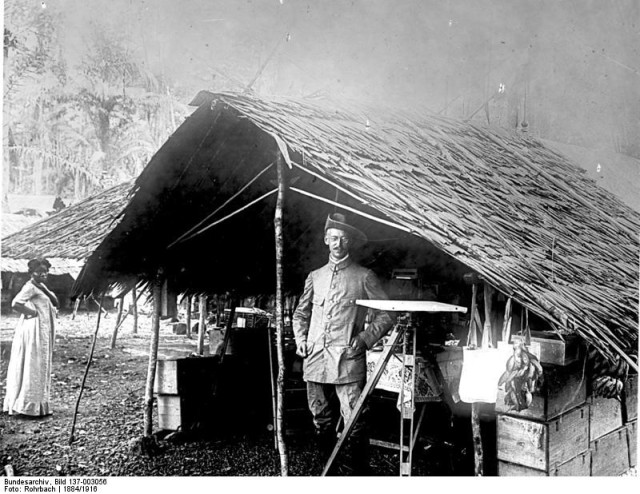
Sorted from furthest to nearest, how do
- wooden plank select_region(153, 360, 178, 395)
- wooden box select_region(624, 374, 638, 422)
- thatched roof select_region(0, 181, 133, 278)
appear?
1. wooden plank select_region(153, 360, 178, 395)
2. wooden box select_region(624, 374, 638, 422)
3. thatched roof select_region(0, 181, 133, 278)

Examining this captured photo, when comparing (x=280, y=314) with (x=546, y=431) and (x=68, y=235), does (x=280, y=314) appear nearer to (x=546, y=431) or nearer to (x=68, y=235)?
(x=546, y=431)

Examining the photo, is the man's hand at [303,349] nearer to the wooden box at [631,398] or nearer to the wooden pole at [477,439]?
the wooden pole at [477,439]

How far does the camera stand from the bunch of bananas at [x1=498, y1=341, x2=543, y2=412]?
11.1 ft

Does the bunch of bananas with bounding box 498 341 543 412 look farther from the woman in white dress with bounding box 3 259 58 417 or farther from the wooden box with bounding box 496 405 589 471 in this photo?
the woman in white dress with bounding box 3 259 58 417

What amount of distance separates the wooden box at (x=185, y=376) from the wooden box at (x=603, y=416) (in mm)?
3187

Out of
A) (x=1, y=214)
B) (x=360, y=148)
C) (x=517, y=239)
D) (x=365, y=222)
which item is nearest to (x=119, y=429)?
(x=1, y=214)

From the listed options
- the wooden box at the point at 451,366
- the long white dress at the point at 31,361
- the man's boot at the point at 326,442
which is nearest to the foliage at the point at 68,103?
the long white dress at the point at 31,361

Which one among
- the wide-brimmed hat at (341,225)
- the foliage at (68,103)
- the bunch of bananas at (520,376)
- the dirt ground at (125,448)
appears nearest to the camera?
the bunch of bananas at (520,376)

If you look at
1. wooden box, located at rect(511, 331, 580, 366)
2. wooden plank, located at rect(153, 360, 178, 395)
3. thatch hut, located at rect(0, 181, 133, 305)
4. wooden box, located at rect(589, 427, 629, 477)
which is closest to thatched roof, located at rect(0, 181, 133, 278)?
thatch hut, located at rect(0, 181, 133, 305)

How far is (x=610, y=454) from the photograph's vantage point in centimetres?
436

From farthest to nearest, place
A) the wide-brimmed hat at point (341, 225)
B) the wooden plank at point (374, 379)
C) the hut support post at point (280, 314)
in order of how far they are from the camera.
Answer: the wide-brimmed hat at point (341, 225)
the hut support post at point (280, 314)
the wooden plank at point (374, 379)

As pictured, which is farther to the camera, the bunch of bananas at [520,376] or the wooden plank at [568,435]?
the wooden plank at [568,435]

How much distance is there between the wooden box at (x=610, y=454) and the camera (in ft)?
13.8

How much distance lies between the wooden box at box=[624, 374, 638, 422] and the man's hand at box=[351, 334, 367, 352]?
2111 millimetres
